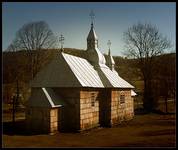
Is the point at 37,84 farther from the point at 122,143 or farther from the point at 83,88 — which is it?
the point at 122,143

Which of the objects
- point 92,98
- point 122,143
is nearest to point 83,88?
point 92,98

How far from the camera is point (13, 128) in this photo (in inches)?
875

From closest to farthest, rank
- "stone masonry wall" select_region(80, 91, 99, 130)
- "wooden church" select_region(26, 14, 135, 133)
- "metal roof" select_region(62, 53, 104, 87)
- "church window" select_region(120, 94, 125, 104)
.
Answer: "wooden church" select_region(26, 14, 135, 133) → "stone masonry wall" select_region(80, 91, 99, 130) → "metal roof" select_region(62, 53, 104, 87) → "church window" select_region(120, 94, 125, 104)

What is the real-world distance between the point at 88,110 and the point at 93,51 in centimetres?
752

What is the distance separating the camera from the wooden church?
1983 cm

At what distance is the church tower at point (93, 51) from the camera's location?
27578 mm

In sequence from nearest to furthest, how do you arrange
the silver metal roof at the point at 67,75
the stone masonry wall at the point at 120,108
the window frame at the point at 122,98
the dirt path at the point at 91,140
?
the dirt path at the point at 91,140
the silver metal roof at the point at 67,75
the stone masonry wall at the point at 120,108
the window frame at the point at 122,98

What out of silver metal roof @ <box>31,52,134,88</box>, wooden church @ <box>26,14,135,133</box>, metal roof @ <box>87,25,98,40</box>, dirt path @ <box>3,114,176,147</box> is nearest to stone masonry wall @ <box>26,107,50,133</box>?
wooden church @ <box>26,14,135,133</box>

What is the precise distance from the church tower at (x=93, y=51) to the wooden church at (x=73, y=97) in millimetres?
122

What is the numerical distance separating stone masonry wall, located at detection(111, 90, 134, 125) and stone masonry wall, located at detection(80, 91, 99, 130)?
190 centimetres

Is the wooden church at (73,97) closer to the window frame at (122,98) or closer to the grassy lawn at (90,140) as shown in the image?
the window frame at (122,98)

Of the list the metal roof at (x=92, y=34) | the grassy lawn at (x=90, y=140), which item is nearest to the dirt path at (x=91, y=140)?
the grassy lawn at (x=90, y=140)

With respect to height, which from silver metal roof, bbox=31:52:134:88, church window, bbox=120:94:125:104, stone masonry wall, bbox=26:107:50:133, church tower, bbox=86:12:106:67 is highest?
church tower, bbox=86:12:106:67

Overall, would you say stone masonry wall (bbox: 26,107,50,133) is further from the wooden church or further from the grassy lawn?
the grassy lawn
